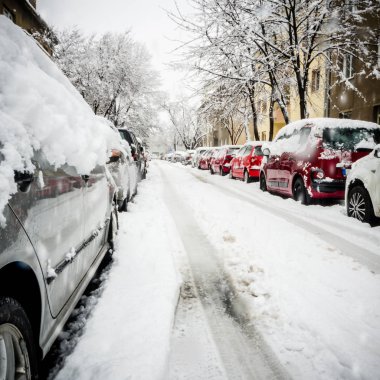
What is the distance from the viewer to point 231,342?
240 cm

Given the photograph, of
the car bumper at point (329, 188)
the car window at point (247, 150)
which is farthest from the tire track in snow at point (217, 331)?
the car window at point (247, 150)

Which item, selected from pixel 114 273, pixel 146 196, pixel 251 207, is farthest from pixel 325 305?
pixel 146 196

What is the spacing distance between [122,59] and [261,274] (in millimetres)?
24562

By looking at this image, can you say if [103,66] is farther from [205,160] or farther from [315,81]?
[315,81]

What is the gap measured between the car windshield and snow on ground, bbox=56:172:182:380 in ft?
14.5

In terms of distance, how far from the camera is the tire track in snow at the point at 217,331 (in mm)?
2088

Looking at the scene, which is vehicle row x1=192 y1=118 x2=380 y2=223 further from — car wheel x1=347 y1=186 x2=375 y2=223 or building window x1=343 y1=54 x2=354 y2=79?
building window x1=343 y1=54 x2=354 y2=79

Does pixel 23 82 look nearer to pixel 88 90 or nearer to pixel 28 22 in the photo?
pixel 88 90

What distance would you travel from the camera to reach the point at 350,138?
24.2 ft

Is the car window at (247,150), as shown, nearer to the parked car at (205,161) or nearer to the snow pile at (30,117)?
the snow pile at (30,117)

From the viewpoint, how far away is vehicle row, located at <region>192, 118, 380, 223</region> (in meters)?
5.71

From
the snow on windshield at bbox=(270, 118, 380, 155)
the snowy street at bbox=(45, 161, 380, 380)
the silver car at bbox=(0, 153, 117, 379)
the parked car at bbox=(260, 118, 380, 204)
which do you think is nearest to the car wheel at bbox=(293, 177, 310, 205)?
the parked car at bbox=(260, 118, 380, 204)

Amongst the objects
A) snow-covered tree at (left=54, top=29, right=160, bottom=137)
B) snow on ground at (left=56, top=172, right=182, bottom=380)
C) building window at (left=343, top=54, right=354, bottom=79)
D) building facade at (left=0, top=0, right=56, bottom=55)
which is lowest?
snow on ground at (left=56, top=172, right=182, bottom=380)

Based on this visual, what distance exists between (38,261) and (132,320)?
123cm
